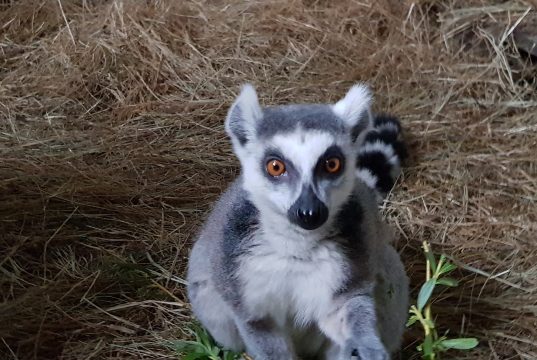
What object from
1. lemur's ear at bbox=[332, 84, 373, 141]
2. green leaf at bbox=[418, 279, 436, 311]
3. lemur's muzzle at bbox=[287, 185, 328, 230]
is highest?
lemur's ear at bbox=[332, 84, 373, 141]

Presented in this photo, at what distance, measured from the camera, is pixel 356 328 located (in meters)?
2.33

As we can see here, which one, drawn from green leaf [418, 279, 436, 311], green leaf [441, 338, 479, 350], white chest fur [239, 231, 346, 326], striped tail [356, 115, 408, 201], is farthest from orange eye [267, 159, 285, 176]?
striped tail [356, 115, 408, 201]

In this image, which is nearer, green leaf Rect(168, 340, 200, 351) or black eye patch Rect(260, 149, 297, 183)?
black eye patch Rect(260, 149, 297, 183)

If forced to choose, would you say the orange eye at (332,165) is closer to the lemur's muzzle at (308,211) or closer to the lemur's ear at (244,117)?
the lemur's muzzle at (308,211)

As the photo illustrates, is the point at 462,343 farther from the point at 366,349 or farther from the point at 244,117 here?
the point at 244,117

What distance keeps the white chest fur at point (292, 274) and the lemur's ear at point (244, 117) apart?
319 millimetres

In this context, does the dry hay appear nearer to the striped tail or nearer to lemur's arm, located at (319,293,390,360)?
the striped tail

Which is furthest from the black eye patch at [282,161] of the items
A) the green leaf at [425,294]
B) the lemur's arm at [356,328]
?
the green leaf at [425,294]

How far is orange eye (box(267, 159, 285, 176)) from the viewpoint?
7.58 ft

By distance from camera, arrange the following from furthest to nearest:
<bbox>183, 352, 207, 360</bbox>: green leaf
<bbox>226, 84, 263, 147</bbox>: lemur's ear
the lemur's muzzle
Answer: <bbox>183, 352, 207, 360</bbox>: green leaf
<bbox>226, 84, 263, 147</bbox>: lemur's ear
the lemur's muzzle

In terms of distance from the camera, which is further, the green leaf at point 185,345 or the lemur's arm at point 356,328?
the green leaf at point 185,345

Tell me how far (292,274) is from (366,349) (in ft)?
1.03

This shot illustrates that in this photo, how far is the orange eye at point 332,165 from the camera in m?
2.29

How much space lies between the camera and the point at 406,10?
470cm
